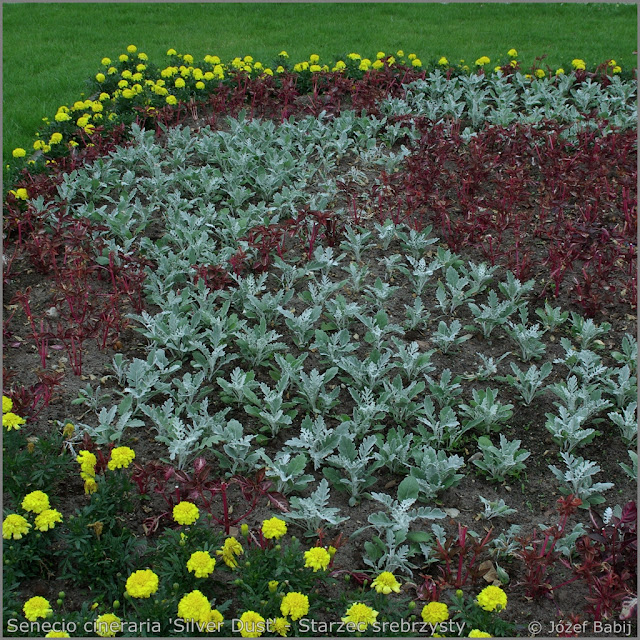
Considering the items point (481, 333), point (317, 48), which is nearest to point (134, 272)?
point (481, 333)

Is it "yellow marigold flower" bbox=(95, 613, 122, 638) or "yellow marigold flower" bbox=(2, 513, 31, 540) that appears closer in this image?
"yellow marigold flower" bbox=(95, 613, 122, 638)

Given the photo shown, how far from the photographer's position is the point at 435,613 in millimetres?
2328

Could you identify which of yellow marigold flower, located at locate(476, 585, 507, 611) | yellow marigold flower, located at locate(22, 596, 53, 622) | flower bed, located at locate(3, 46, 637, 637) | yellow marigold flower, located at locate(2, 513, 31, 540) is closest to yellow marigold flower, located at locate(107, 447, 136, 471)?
flower bed, located at locate(3, 46, 637, 637)

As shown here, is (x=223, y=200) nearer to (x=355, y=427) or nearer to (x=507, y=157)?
(x=507, y=157)

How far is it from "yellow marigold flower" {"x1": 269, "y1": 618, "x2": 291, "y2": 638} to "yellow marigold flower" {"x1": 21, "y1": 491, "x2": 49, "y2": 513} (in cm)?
96

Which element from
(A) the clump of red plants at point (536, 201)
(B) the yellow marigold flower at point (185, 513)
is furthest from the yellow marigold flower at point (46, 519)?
(A) the clump of red plants at point (536, 201)

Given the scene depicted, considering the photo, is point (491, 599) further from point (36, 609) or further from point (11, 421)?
point (11, 421)

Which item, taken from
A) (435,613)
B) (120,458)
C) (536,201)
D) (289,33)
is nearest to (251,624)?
(435,613)

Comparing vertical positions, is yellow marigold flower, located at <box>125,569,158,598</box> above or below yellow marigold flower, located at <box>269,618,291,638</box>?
above

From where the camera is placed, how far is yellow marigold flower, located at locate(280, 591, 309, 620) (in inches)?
91.0

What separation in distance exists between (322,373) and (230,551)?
4.44 feet

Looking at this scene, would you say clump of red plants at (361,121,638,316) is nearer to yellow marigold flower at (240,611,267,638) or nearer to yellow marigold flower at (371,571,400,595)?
yellow marigold flower at (371,571,400,595)

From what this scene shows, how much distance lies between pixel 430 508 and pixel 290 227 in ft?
8.12

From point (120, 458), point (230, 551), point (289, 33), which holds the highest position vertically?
point (289, 33)
